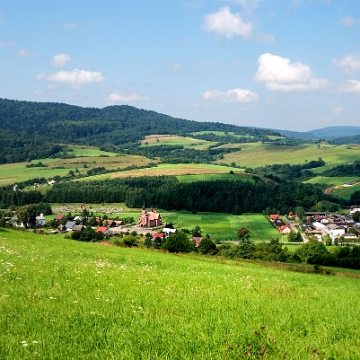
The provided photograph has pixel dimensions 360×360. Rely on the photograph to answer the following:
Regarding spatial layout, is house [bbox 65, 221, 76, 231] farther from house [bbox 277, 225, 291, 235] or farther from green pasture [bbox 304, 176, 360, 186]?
green pasture [bbox 304, 176, 360, 186]

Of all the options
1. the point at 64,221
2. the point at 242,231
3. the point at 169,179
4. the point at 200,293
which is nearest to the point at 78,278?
the point at 200,293

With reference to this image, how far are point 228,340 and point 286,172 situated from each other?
7617 inches

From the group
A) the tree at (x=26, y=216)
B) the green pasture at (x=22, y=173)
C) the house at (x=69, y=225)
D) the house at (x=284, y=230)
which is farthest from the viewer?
the green pasture at (x=22, y=173)

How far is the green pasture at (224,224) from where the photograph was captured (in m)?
83.8

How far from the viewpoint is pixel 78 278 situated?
10664 millimetres

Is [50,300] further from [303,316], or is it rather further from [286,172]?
[286,172]

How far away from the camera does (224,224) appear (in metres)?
95.6

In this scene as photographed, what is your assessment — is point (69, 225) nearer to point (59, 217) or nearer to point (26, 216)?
point (26, 216)

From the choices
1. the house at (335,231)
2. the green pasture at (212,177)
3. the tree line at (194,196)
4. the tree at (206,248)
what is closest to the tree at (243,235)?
the house at (335,231)

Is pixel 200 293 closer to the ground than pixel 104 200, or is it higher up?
higher up

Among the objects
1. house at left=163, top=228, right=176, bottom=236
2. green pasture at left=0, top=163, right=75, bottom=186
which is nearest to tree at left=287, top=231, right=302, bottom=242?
house at left=163, top=228, right=176, bottom=236

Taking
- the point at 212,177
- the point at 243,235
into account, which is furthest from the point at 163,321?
the point at 212,177

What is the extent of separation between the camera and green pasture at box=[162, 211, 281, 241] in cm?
8379

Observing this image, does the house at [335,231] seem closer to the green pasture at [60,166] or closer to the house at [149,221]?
the house at [149,221]
